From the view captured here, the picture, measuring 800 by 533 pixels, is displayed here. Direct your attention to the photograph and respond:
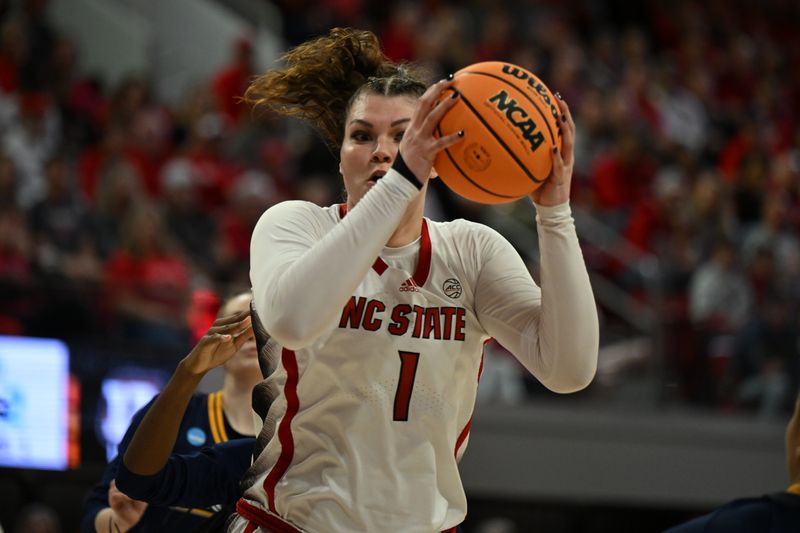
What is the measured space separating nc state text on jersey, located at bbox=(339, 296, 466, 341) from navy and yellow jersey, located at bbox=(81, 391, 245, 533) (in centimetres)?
129

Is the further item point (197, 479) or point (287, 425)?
point (197, 479)

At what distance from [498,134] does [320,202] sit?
7.45 meters

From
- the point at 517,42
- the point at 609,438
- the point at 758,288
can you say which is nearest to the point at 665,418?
the point at 609,438

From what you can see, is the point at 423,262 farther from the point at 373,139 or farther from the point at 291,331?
the point at 291,331

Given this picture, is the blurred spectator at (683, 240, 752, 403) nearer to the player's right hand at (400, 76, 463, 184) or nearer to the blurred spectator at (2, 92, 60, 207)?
the blurred spectator at (2, 92, 60, 207)

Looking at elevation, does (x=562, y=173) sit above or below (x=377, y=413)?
above

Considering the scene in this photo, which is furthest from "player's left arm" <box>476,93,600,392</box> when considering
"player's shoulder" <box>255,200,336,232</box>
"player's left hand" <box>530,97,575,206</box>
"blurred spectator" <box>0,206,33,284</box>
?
"blurred spectator" <box>0,206,33,284</box>

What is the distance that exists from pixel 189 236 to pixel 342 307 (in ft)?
24.2

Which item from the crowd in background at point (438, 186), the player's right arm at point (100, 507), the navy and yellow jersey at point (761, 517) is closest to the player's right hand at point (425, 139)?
the navy and yellow jersey at point (761, 517)

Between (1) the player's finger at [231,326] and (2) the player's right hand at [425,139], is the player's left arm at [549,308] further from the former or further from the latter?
(1) the player's finger at [231,326]

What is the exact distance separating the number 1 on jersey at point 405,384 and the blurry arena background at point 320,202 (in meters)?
4.67

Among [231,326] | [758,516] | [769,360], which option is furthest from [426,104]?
[769,360]

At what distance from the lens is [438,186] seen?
10.6 meters

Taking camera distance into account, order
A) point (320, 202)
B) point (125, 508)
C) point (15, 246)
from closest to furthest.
→ 1. point (125, 508)
2. point (15, 246)
3. point (320, 202)
